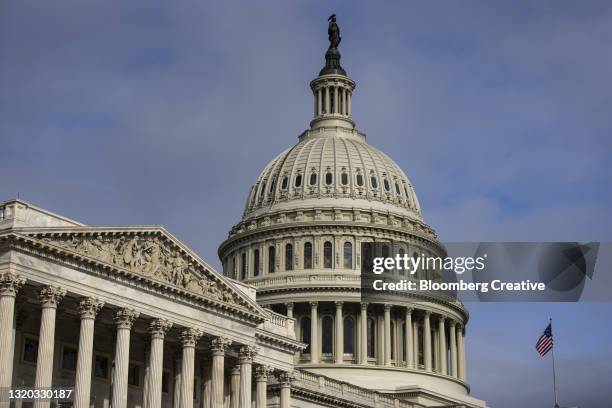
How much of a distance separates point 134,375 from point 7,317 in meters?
15.3

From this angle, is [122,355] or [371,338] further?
[371,338]

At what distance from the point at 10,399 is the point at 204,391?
1840 centimetres

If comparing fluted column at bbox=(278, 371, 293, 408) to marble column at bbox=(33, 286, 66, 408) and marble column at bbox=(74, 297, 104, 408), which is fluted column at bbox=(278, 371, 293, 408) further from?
marble column at bbox=(33, 286, 66, 408)

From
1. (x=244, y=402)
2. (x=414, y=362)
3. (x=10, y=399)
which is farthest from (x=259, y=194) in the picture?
(x=10, y=399)

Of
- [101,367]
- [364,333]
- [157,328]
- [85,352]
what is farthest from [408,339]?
[85,352]

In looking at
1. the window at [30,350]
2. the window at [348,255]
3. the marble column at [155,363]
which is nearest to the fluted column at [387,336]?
the window at [348,255]

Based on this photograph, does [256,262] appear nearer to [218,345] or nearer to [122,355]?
[218,345]

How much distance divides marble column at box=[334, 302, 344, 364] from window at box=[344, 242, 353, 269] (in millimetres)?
4987

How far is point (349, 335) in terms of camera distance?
431ft

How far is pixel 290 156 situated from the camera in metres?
143

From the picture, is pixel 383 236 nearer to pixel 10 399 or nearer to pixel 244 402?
pixel 244 402

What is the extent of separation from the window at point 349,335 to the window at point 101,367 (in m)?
61.3

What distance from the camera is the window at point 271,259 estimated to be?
135 metres

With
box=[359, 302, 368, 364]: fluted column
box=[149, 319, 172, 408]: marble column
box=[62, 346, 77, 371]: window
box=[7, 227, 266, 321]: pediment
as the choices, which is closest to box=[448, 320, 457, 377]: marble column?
box=[359, 302, 368, 364]: fluted column
